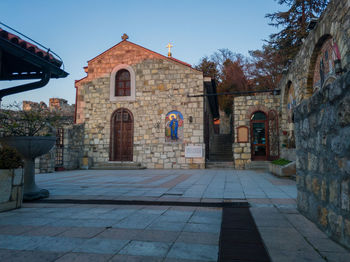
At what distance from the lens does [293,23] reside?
17.0 metres

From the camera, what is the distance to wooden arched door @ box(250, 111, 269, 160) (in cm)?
1309

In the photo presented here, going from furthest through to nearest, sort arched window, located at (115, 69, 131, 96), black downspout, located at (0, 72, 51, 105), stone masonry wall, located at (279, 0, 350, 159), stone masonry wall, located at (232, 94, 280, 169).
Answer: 1. arched window, located at (115, 69, 131, 96)
2. stone masonry wall, located at (232, 94, 280, 169)
3. stone masonry wall, located at (279, 0, 350, 159)
4. black downspout, located at (0, 72, 51, 105)

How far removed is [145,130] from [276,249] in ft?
39.0

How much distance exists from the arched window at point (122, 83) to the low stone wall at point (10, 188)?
1058cm

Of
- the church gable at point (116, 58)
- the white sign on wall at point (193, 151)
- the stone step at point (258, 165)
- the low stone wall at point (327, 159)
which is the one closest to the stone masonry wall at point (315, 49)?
the stone step at point (258, 165)

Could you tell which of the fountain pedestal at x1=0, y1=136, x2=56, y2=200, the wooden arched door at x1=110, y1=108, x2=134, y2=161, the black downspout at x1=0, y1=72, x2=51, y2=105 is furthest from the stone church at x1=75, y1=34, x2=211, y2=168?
the fountain pedestal at x1=0, y1=136, x2=56, y2=200

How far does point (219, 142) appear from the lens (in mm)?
19531

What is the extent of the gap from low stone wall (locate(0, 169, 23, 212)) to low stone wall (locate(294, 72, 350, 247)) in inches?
178

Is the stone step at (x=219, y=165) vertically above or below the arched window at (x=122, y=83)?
below

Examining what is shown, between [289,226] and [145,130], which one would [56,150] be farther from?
[289,226]

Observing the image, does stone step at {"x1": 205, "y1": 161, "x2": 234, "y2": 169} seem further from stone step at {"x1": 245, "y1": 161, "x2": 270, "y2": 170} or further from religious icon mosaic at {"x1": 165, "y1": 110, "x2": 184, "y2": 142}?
religious icon mosaic at {"x1": 165, "y1": 110, "x2": 184, "y2": 142}

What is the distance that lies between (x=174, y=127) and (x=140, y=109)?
2.28 metres

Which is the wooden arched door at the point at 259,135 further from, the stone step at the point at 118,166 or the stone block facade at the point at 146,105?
the stone step at the point at 118,166

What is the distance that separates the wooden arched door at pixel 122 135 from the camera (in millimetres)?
14055
